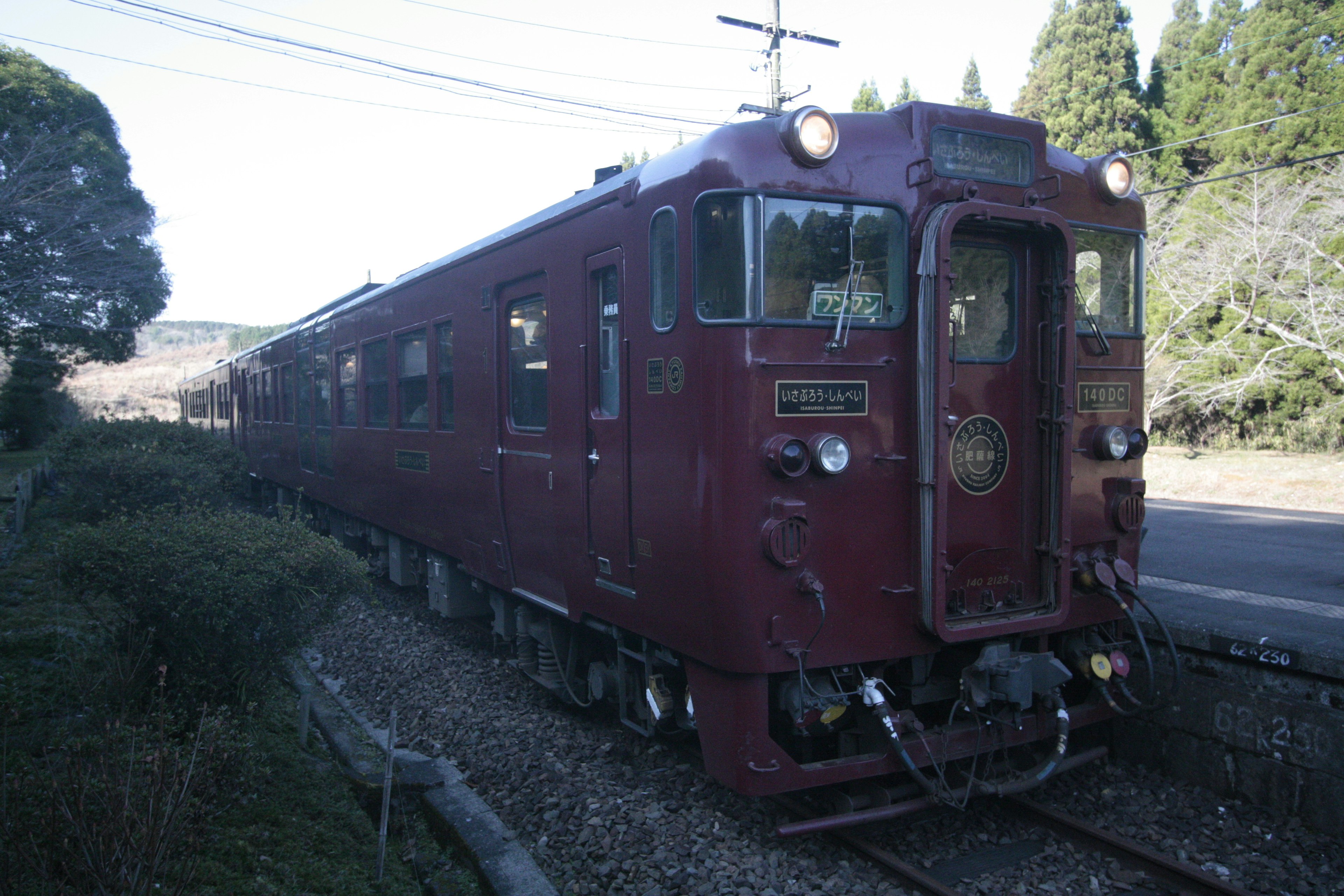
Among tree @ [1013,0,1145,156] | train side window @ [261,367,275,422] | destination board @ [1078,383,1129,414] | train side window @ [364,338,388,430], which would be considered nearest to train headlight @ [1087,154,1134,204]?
destination board @ [1078,383,1129,414]

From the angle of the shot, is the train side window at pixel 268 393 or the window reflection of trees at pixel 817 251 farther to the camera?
the train side window at pixel 268 393

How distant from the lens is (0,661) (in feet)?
18.2

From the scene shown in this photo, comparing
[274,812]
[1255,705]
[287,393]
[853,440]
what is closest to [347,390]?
[287,393]

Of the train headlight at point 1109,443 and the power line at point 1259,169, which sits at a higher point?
the power line at point 1259,169

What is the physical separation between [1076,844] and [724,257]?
3.10 m

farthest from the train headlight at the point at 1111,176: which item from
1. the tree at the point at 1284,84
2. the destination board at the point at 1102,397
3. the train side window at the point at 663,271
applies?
the tree at the point at 1284,84

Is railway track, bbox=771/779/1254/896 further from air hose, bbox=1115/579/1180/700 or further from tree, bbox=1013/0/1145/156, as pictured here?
tree, bbox=1013/0/1145/156

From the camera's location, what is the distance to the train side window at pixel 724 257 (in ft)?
12.5

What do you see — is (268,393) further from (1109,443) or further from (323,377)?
(1109,443)

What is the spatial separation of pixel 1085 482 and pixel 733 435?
2048mm

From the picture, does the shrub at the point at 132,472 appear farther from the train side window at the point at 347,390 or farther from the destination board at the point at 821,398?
the destination board at the point at 821,398

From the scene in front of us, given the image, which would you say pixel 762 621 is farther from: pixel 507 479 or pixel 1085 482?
pixel 507 479

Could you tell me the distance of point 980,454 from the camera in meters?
4.23

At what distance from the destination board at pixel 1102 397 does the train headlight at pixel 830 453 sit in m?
1.55
